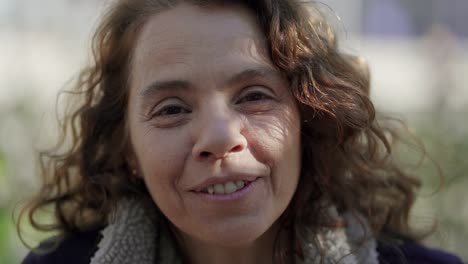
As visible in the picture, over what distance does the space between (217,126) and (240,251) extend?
54 centimetres

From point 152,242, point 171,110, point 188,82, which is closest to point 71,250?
point 152,242

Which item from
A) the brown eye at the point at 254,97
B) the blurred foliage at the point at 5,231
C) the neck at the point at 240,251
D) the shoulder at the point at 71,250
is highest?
the brown eye at the point at 254,97

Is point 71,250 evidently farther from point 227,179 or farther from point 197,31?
point 197,31

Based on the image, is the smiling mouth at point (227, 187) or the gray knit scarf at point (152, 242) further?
the gray knit scarf at point (152, 242)

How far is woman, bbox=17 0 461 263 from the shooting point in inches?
77.8

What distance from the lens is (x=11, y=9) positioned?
4902 mm

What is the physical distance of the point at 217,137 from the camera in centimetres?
189

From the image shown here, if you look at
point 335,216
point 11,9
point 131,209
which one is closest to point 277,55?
point 335,216

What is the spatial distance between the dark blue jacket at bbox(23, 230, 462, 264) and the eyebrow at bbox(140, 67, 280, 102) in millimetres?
674

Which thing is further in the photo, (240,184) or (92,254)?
(92,254)

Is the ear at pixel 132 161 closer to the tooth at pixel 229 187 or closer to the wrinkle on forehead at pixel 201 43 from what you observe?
the wrinkle on forehead at pixel 201 43

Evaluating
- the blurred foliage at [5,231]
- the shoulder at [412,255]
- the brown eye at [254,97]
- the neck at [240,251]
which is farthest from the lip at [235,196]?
the blurred foliage at [5,231]

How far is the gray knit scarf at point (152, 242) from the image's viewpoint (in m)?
2.22

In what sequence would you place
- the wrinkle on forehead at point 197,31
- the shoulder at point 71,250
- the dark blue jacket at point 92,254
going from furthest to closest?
the shoulder at point 71,250
the dark blue jacket at point 92,254
the wrinkle on forehead at point 197,31
